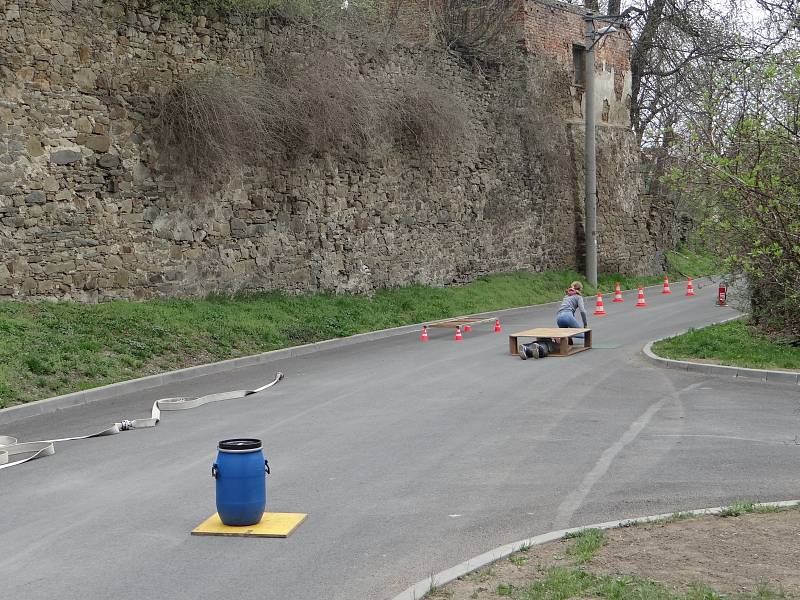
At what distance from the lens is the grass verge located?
47.2 feet

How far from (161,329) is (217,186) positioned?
4.40 m

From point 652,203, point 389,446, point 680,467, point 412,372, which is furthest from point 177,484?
point 652,203

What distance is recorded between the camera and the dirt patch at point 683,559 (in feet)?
17.8

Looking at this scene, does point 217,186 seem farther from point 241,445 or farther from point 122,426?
point 241,445

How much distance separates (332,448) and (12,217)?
8693 millimetres

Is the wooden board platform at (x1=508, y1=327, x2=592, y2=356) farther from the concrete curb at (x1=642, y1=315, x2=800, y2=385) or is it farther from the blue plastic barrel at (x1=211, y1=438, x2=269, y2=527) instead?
the blue plastic barrel at (x1=211, y1=438, x2=269, y2=527)

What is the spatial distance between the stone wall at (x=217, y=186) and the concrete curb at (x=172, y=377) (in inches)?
102

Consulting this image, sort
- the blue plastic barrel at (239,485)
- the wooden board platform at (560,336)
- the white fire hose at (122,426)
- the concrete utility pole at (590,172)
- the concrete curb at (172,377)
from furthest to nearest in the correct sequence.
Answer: the concrete utility pole at (590,172) → the wooden board platform at (560,336) → the concrete curb at (172,377) → the white fire hose at (122,426) → the blue plastic barrel at (239,485)

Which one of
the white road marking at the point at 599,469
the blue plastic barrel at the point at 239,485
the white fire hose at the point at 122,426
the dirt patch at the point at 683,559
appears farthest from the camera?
the white fire hose at the point at 122,426

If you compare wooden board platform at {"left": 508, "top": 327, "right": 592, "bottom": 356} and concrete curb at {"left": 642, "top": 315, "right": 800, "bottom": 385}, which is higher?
wooden board platform at {"left": 508, "top": 327, "right": 592, "bottom": 356}

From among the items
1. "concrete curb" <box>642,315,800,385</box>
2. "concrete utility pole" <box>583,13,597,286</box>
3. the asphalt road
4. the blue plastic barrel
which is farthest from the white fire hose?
"concrete utility pole" <box>583,13,597,286</box>

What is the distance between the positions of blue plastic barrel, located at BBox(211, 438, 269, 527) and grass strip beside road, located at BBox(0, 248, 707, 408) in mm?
6161

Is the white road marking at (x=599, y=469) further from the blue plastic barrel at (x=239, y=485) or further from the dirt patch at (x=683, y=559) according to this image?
the blue plastic barrel at (x=239, y=485)

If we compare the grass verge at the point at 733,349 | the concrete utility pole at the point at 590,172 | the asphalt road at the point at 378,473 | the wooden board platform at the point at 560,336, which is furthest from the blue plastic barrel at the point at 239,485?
the concrete utility pole at the point at 590,172
